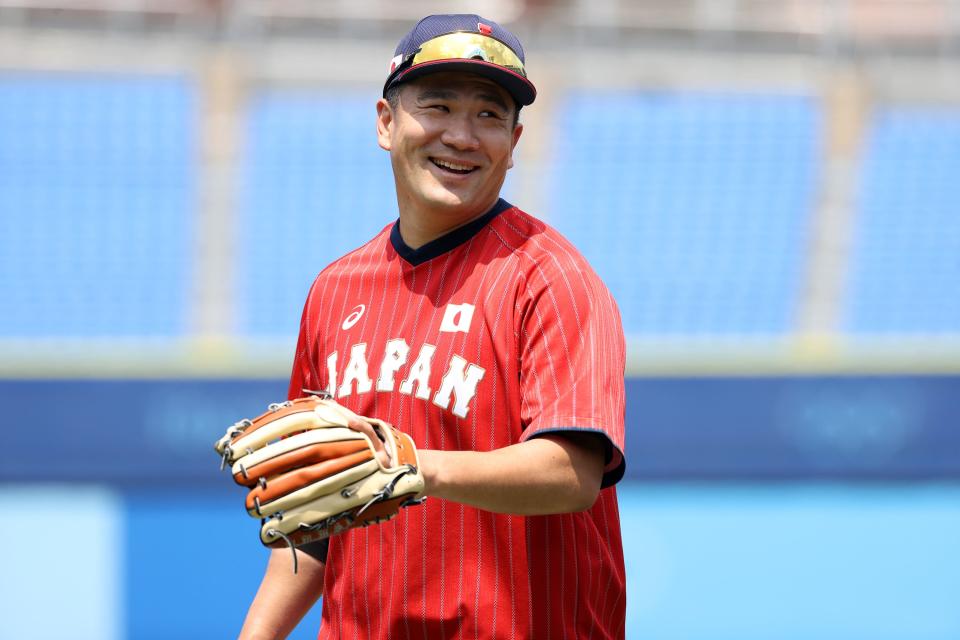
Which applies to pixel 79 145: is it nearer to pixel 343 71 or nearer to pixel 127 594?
pixel 343 71

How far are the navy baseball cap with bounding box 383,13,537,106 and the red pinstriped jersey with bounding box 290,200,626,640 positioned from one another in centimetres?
24

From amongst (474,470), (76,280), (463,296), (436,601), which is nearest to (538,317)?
(463,296)

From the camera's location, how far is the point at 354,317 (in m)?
2.05

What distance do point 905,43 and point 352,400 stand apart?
7.82 metres

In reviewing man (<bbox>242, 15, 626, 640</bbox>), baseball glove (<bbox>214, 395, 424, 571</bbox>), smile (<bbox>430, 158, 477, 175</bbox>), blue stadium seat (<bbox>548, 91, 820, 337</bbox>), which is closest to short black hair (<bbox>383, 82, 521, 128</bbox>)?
man (<bbox>242, 15, 626, 640</bbox>)

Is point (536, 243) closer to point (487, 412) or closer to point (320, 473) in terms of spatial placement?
point (487, 412)

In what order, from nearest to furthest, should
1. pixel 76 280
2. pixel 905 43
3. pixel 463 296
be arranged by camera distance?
pixel 463 296 → pixel 76 280 → pixel 905 43

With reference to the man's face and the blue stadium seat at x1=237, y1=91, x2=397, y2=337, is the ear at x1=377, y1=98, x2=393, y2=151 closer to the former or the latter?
the man's face

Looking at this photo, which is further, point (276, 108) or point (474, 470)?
point (276, 108)

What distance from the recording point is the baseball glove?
1565mm

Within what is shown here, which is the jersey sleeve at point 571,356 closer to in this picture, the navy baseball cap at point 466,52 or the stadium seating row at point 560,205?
the navy baseball cap at point 466,52

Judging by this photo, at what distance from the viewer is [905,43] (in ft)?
28.3

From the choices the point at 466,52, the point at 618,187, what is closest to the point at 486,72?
the point at 466,52

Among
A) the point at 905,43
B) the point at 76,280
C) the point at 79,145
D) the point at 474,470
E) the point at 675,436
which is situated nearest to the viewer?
the point at 474,470
